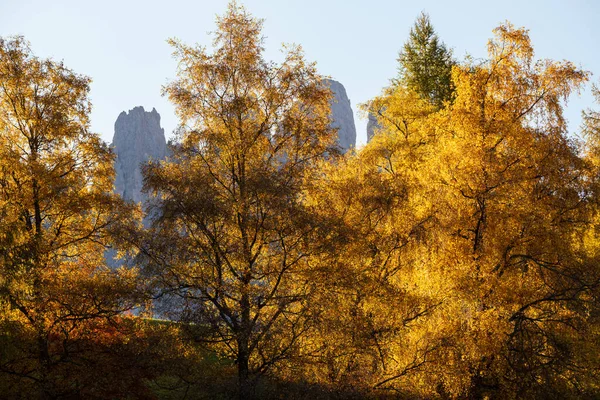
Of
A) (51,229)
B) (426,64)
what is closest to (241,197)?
(51,229)

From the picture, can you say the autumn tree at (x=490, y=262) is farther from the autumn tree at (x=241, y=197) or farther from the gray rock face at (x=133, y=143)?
the gray rock face at (x=133, y=143)

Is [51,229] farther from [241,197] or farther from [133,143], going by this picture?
[133,143]

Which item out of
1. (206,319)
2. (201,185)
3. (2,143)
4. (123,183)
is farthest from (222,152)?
(123,183)

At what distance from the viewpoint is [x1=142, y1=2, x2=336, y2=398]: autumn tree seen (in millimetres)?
12016

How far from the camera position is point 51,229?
14.7 metres

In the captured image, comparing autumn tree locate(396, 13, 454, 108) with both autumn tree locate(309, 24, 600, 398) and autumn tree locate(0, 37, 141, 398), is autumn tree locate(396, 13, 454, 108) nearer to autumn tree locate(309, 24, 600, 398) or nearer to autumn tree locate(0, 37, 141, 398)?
autumn tree locate(309, 24, 600, 398)

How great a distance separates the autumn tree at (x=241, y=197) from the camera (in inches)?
473

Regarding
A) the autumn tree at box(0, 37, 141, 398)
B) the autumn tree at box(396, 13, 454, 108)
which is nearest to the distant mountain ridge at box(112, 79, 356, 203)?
the autumn tree at box(396, 13, 454, 108)

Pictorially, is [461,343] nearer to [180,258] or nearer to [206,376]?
[206,376]

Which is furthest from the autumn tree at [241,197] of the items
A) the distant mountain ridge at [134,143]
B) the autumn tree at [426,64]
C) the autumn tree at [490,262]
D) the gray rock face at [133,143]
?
the gray rock face at [133,143]

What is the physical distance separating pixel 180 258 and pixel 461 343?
704 centimetres

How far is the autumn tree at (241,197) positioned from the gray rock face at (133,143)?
497 feet

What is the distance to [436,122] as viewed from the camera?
1555 centimetres

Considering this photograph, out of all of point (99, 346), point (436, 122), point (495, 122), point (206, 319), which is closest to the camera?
point (206, 319)
